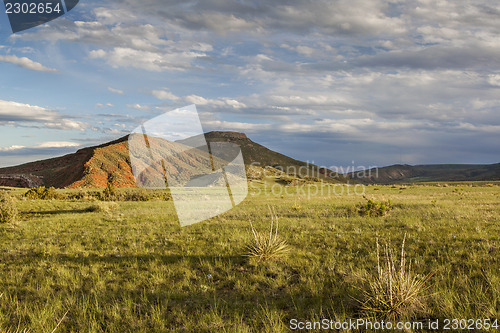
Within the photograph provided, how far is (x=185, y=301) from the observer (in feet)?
20.3

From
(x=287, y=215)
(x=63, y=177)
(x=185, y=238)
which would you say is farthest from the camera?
(x=63, y=177)

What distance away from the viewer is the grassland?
17.8ft

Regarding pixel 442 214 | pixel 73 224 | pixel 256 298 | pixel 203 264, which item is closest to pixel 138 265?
pixel 203 264

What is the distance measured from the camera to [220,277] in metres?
7.37

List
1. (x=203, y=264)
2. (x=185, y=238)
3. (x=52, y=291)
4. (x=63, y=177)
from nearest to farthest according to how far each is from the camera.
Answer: (x=52, y=291) → (x=203, y=264) → (x=185, y=238) → (x=63, y=177)

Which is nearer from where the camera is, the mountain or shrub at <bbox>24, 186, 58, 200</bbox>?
shrub at <bbox>24, 186, 58, 200</bbox>

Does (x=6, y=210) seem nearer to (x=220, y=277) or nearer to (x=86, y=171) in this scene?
(x=220, y=277)

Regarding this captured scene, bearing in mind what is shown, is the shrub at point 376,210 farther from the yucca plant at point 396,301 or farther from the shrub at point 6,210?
the shrub at point 6,210

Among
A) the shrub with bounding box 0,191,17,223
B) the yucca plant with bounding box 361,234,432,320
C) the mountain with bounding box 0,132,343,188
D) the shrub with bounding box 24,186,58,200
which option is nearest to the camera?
the yucca plant with bounding box 361,234,432,320

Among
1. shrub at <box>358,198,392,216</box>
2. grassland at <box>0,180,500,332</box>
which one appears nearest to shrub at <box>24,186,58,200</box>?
grassland at <box>0,180,500,332</box>

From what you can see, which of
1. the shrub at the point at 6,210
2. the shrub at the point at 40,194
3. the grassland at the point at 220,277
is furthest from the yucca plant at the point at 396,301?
the shrub at the point at 40,194

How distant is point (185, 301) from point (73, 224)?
41.4 ft

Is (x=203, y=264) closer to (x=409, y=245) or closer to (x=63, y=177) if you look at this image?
(x=409, y=245)

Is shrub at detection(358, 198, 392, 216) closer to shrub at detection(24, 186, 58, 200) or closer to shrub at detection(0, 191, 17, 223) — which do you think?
shrub at detection(0, 191, 17, 223)
